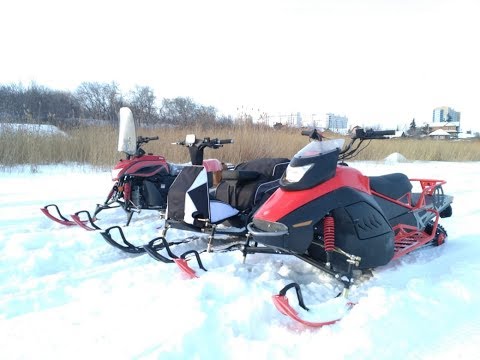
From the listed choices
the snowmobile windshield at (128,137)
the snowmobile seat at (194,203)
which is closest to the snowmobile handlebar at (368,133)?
the snowmobile seat at (194,203)

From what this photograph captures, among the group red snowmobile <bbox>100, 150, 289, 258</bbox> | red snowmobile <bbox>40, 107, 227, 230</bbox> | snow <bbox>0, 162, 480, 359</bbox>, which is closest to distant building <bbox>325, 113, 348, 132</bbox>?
red snowmobile <bbox>100, 150, 289, 258</bbox>

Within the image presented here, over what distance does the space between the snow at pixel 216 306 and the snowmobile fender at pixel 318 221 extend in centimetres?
29

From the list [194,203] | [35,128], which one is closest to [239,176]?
[194,203]

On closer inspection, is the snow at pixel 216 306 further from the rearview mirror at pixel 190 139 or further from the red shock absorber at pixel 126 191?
the rearview mirror at pixel 190 139

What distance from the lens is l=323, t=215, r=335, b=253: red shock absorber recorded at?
2.36 metres

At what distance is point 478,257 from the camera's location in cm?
307

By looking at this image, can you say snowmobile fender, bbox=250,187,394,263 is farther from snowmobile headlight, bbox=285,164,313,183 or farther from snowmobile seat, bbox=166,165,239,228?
snowmobile seat, bbox=166,165,239,228

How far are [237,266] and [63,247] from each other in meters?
1.47

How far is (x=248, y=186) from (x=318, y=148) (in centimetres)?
127

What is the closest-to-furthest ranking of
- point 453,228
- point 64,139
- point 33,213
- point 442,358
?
1. point 442,358
2. point 453,228
3. point 33,213
4. point 64,139

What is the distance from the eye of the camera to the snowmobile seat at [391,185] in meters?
2.97

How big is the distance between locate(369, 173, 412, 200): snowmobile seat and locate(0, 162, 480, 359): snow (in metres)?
0.51

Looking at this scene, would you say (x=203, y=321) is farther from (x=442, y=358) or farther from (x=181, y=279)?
(x=442, y=358)

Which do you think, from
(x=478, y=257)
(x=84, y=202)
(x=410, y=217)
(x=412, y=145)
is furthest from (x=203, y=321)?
(x=412, y=145)
